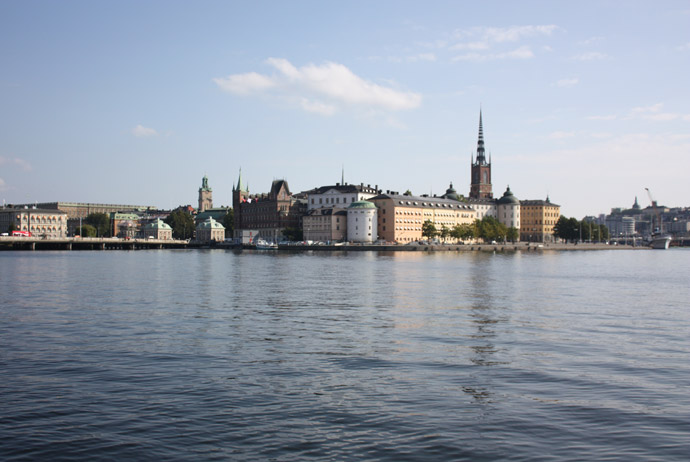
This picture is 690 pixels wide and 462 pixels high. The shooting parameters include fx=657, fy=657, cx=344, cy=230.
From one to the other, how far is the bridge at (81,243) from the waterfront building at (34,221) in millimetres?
23407

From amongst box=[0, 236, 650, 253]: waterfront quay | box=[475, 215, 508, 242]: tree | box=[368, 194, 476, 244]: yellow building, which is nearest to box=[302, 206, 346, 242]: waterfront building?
box=[368, 194, 476, 244]: yellow building

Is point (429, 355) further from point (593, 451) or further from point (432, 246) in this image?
point (432, 246)

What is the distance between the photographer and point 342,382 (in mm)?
14867

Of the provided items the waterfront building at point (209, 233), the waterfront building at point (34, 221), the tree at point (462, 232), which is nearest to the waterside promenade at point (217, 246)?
the tree at point (462, 232)

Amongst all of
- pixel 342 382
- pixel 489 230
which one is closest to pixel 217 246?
pixel 489 230

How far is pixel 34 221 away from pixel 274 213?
2572 inches

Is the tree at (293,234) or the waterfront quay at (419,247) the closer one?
the waterfront quay at (419,247)

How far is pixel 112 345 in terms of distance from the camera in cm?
1948

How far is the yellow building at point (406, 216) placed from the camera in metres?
155

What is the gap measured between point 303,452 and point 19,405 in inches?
249

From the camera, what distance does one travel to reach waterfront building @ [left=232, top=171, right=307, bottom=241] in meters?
175

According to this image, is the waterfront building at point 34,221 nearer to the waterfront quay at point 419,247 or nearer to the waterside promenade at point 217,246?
the waterside promenade at point 217,246

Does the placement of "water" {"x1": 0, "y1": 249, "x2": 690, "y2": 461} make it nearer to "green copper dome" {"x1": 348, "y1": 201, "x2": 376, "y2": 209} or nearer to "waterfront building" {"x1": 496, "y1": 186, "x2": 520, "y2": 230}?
"green copper dome" {"x1": 348, "y1": 201, "x2": 376, "y2": 209}

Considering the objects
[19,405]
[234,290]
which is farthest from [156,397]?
[234,290]
